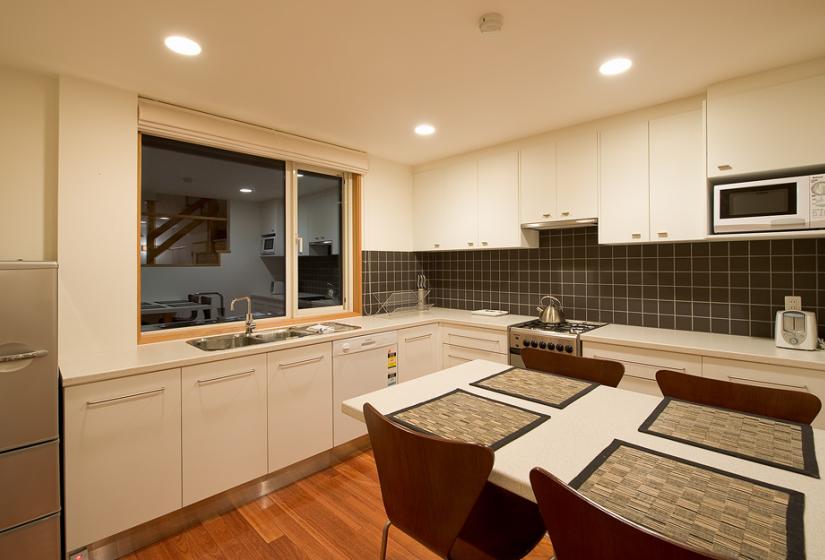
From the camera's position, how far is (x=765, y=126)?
6.96ft

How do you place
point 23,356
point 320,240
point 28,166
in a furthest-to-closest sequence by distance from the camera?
point 320,240, point 28,166, point 23,356

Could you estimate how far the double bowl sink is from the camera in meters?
2.57

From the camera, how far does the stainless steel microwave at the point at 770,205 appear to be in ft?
6.56

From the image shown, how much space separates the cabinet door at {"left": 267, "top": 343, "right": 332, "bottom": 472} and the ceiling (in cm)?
160

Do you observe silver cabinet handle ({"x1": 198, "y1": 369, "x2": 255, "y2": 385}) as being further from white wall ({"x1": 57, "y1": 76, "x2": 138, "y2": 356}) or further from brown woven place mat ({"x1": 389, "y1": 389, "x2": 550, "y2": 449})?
brown woven place mat ({"x1": 389, "y1": 389, "x2": 550, "y2": 449})

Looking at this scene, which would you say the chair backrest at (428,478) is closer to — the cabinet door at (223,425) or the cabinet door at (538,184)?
the cabinet door at (223,425)

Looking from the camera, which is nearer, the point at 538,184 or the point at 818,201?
the point at 818,201

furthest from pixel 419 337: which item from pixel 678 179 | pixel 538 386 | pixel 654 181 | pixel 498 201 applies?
pixel 678 179

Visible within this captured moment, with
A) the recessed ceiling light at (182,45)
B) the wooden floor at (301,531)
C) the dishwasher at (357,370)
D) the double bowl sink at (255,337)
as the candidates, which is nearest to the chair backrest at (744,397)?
the wooden floor at (301,531)

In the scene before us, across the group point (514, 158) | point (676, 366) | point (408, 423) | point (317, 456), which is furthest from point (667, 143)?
point (317, 456)

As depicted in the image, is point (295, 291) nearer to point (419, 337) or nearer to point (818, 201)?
point (419, 337)

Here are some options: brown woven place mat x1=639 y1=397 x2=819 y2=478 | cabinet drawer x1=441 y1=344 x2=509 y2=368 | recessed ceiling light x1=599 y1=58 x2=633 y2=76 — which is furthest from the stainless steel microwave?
cabinet drawer x1=441 y1=344 x2=509 y2=368

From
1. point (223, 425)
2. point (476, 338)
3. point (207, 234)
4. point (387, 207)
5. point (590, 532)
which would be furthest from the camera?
point (387, 207)

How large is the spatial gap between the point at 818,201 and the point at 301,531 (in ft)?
10.2
